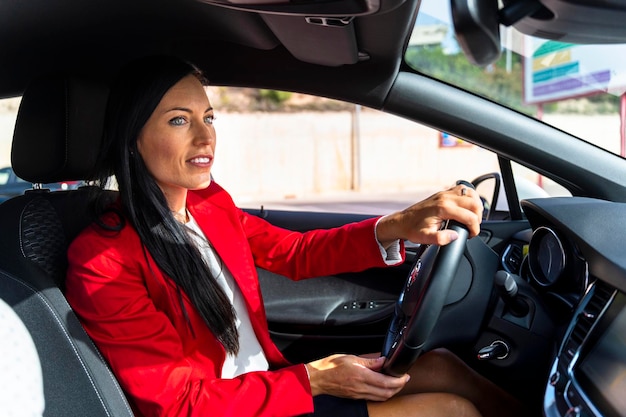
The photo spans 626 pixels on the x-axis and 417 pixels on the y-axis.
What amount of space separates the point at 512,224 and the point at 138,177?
3.87ft

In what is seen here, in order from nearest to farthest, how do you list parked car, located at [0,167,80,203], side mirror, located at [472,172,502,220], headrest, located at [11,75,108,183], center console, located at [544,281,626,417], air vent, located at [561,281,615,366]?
center console, located at [544,281,626,417] → air vent, located at [561,281,615,366] → headrest, located at [11,75,108,183] → parked car, located at [0,167,80,203] → side mirror, located at [472,172,502,220]

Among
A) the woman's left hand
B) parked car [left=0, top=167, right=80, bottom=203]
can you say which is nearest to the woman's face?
parked car [left=0, top=167, right=80, bottom=203]

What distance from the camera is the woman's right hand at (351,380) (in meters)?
1.47

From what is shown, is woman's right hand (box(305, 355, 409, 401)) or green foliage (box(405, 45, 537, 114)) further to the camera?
green foliage (box(405, 45, 537, 114))

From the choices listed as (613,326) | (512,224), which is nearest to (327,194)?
(512,224)

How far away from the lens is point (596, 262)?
136 cm

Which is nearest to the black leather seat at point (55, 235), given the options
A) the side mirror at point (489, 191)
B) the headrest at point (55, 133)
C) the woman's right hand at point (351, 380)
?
the headrest at point (55, 133)

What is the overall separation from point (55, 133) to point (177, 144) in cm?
33

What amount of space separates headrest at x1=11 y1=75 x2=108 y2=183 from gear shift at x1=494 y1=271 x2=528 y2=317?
107 cm

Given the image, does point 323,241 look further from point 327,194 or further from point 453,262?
point 327,194

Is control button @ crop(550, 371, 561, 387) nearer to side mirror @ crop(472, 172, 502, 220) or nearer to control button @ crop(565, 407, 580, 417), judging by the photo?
control button @ crop(565, 407, 580, 417)

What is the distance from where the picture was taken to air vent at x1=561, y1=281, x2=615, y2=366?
1.30 meters

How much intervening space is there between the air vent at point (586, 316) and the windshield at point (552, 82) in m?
0.53

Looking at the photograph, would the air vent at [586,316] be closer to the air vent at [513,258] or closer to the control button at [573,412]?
the control button at [573,412]
